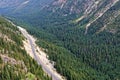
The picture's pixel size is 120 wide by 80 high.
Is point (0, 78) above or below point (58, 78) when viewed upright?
above

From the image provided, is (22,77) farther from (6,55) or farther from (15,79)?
(6,55)

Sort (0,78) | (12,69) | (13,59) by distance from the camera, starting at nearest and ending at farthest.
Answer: (0,78) → (12,69) → (13,59)

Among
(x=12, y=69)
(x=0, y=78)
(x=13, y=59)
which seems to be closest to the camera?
(x=0, y=78)

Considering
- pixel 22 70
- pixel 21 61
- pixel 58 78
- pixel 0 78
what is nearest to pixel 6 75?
pixel 0 78

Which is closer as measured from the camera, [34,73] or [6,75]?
[6,75]

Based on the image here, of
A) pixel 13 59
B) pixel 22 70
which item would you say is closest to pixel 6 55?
pixel 13 59

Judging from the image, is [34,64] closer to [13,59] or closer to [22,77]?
[13,59]

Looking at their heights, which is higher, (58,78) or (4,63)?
(4,63)

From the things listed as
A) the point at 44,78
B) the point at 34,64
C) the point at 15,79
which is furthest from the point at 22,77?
the point at 34,64

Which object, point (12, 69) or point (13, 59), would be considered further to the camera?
point (13, 59)
